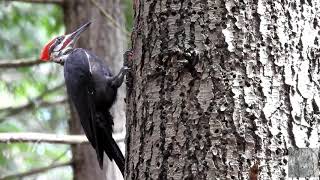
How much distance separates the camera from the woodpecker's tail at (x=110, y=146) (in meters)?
3.54

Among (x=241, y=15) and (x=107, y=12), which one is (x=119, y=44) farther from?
(x=241, y=15)

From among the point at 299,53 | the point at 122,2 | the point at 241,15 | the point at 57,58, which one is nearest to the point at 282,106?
the point at 299,53

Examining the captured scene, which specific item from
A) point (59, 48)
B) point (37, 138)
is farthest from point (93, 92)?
point (59, 48)

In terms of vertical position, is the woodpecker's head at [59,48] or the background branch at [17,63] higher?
the woodpecker's head at [59,48]

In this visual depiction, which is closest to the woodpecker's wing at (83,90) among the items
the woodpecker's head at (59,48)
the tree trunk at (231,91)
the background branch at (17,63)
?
the woodpecker's head at (59,48)

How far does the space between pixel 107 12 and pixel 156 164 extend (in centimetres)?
320

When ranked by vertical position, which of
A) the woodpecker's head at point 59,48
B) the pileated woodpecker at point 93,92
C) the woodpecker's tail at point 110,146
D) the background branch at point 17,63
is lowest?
the woodpecker's tail at point 110,146

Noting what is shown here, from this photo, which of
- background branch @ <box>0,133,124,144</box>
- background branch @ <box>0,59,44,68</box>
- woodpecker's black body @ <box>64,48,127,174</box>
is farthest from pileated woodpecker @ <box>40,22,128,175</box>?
background branch @ <box>0,59,44,68</box>

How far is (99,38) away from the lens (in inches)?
207

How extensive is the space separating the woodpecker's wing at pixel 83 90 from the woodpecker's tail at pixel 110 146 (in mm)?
52

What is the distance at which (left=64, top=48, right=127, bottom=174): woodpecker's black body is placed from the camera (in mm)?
3842

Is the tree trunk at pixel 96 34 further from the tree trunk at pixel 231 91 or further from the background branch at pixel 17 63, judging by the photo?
the tree trunk at pixel 231 91

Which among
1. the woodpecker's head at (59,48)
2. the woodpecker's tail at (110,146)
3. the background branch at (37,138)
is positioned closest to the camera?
the woodpecker's tail at (110,146)

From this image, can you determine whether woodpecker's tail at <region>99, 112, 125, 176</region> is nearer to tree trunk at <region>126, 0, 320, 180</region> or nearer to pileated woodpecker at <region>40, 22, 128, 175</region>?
pileated woodpecker at <region>40, 22, 128, 175</region>
